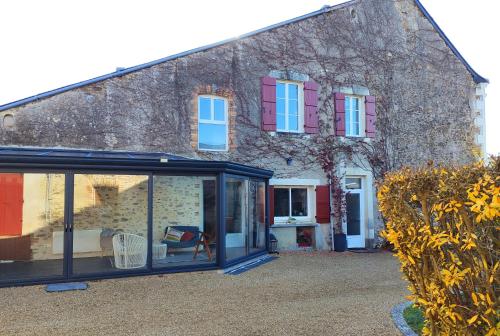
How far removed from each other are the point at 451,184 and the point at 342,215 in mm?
8609

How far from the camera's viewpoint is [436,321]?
11.8 ft

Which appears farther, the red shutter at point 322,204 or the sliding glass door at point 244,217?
the red shutter at point 322,204

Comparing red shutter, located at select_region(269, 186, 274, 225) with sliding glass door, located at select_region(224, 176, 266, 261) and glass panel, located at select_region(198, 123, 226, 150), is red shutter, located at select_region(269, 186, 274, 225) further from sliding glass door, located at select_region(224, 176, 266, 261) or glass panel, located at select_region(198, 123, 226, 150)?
glass panel, located at select_region(198, 123, 226, 150)

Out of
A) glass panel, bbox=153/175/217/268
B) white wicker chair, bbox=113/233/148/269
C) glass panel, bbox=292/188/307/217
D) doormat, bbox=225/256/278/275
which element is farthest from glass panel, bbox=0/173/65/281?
glass panel, bbox=292/188/307/217

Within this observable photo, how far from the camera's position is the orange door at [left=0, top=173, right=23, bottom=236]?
742cm

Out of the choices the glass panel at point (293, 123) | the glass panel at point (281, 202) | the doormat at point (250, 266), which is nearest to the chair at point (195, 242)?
the doormat at point (250, 266)

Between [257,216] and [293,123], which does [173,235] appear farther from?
[293,123]

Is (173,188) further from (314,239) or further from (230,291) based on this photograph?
(314,239)

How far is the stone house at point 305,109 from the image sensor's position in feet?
30.5

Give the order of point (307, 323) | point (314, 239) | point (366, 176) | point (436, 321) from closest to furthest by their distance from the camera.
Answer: point (436, 321) < point (307, 323) < point (314, 239) < point (366, 176)

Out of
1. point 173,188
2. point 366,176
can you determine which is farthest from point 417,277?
point 366,176

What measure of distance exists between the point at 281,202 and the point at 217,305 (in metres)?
5.79

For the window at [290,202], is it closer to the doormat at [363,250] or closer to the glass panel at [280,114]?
the doormat at [363,250]

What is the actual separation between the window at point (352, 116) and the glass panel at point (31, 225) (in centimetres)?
799
